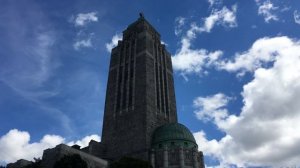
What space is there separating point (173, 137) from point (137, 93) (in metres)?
14.4

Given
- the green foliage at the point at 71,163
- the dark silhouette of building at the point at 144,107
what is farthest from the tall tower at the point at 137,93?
the green foliage at the point at 71,163

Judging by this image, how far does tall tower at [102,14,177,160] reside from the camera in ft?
196

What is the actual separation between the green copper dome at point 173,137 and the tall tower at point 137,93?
1.80 meters

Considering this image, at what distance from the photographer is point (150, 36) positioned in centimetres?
7756

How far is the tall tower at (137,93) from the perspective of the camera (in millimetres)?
59781

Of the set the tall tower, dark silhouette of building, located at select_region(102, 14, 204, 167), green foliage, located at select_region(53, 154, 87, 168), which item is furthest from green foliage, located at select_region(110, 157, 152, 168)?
the tall tower

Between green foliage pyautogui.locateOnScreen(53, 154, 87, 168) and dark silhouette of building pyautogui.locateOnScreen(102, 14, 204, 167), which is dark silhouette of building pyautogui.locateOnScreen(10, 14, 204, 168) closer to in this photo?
dark silhouette of building pyautogui.locateOnScreen(102, 14, 204, 167)

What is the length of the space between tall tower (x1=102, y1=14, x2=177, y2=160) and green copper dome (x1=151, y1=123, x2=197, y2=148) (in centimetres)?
180

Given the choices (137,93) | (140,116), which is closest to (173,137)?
(140,116)

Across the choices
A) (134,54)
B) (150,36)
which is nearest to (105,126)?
(134,54)

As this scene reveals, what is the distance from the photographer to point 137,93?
65250mm

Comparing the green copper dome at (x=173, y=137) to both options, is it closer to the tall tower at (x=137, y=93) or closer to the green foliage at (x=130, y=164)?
the tall tower at (x=137, y=93)

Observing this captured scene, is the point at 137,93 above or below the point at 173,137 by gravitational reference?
above

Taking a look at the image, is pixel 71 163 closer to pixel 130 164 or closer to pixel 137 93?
pixel 130 164
